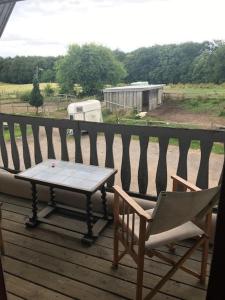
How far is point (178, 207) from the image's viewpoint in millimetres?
1453

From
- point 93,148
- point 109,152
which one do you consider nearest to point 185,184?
point 109,152

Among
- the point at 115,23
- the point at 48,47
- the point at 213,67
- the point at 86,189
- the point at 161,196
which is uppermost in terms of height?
the point at 115,23

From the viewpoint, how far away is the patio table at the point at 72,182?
216cm

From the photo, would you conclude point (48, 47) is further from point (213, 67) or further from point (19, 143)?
point (213, 67)

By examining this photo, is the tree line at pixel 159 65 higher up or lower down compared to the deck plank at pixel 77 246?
higher up

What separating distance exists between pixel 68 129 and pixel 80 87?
222 cm

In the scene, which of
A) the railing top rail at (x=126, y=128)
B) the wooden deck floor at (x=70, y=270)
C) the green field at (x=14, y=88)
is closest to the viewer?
the wooden deck floor at (x=70, y=270)

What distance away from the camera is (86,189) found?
2.07m

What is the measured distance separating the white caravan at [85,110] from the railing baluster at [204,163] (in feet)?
6.05

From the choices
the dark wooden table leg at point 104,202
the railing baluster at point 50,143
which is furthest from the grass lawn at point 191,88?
the dark wooden table leg at point 104,202

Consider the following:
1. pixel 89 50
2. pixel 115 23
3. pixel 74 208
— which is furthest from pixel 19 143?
pixel 89 50

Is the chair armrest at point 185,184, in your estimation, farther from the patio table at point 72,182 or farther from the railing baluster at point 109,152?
the railing baluster at point 109,152

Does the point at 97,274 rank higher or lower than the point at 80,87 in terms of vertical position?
lower

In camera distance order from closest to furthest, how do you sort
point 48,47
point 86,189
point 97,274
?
1. point 97,274
2. point 86,189
3. point 48,47
